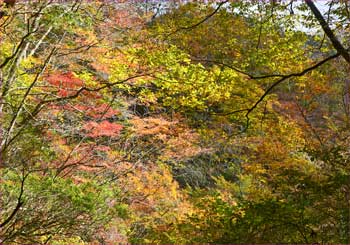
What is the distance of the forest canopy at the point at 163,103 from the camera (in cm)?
398

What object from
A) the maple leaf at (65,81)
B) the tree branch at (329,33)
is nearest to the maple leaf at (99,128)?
the maple leaf at (65,81)

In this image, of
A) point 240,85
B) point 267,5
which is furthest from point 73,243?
point 267,5

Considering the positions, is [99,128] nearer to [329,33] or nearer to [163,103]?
[163,103]

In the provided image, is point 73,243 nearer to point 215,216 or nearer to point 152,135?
point 215,216

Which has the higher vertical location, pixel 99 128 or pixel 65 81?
pixel 65 81

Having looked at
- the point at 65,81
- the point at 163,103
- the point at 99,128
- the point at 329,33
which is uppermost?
the point at 329,33

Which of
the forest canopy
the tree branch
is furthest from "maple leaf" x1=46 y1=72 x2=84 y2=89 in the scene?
the tree branch

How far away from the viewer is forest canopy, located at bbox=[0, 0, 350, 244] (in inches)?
157

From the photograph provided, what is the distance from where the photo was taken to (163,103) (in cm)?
600

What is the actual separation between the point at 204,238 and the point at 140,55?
2.20 metres

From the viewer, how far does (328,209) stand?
3965 mm

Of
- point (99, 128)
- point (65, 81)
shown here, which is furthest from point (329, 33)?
point (99, 128)

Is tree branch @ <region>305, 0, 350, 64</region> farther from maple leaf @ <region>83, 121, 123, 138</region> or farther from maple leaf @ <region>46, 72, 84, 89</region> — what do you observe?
maple leaf @ <region>83, 121, 123, 138</region>

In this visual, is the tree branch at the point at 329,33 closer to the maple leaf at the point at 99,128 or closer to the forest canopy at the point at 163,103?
the forest canopy at the point at 163,103
